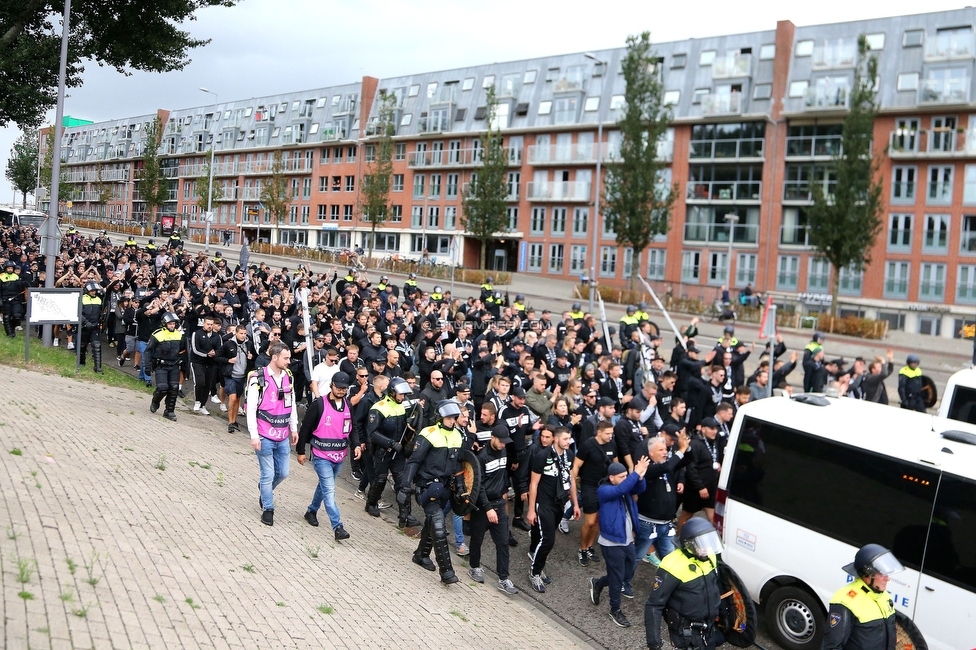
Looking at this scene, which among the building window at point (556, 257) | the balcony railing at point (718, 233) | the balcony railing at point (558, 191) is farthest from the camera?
the building window at point (556, 257)

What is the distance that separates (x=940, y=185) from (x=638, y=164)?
15832mm

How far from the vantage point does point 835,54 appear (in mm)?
44156

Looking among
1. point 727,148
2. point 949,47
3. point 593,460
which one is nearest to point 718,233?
point 727,148

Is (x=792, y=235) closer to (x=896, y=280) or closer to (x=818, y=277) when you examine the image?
(x=818, y=277)

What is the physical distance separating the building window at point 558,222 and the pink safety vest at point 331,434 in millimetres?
46520

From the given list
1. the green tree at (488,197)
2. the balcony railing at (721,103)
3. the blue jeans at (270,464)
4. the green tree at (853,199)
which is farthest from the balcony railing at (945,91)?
the blue jeans at (270,464)

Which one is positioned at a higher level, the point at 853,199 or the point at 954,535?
the point at 853,199

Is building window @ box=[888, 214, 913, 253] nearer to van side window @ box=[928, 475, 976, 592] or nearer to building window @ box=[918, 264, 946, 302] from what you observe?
building window @ box=[918, 264, 946, 302]

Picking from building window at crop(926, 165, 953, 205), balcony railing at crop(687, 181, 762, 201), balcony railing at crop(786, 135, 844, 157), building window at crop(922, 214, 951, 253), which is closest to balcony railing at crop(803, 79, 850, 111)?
balcony railing at crop(786, 135, 844, 157)

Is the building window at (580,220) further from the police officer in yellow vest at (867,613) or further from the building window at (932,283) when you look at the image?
the police officer in yellow vest at (867,613)

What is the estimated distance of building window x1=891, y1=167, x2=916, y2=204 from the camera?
4209cm

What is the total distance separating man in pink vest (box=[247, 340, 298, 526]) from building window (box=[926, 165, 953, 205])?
41895mm

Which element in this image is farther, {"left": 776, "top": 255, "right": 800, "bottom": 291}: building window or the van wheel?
{"left": 776, "top": 255, "right": 800, "bottom": 291}: building window

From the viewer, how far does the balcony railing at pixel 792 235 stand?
4478 centimetres
